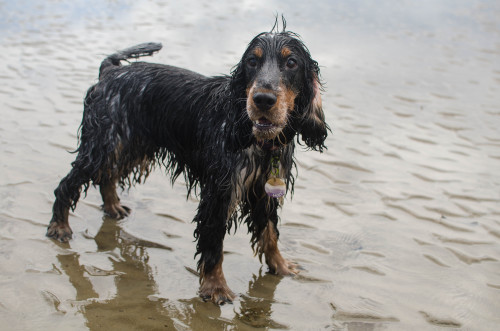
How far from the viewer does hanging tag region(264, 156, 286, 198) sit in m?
3.89

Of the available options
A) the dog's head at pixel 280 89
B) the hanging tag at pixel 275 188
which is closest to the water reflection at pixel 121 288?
the hanging tag at pixel 275 188

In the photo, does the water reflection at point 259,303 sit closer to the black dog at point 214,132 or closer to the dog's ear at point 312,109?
the black dog at point 214,132

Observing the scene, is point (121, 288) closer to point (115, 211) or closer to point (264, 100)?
point (115, 211)

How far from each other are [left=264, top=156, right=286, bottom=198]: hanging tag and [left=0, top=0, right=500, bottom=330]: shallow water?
84 centimetres

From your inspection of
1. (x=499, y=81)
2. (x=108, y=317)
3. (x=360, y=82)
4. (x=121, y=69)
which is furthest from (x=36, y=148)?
(x=499, y=81)

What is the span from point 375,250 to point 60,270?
8.53ft

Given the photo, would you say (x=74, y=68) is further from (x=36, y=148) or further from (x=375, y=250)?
(x=375, y=250)

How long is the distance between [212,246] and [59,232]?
142cm

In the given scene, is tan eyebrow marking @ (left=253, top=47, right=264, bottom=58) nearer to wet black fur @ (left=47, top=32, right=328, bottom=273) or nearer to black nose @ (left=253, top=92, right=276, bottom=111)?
wet black fur @ (left=47, top=32, right=328, bottom=273)

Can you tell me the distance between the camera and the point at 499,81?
30.6ft

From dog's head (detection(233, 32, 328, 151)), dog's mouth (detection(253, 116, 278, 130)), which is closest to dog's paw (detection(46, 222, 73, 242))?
dog's head (detection(233, 32, 328, 151))

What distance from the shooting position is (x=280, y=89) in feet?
11.3

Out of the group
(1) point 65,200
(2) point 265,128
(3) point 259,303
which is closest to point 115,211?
(1) point 65,200

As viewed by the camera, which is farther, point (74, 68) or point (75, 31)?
point (75, 31)
